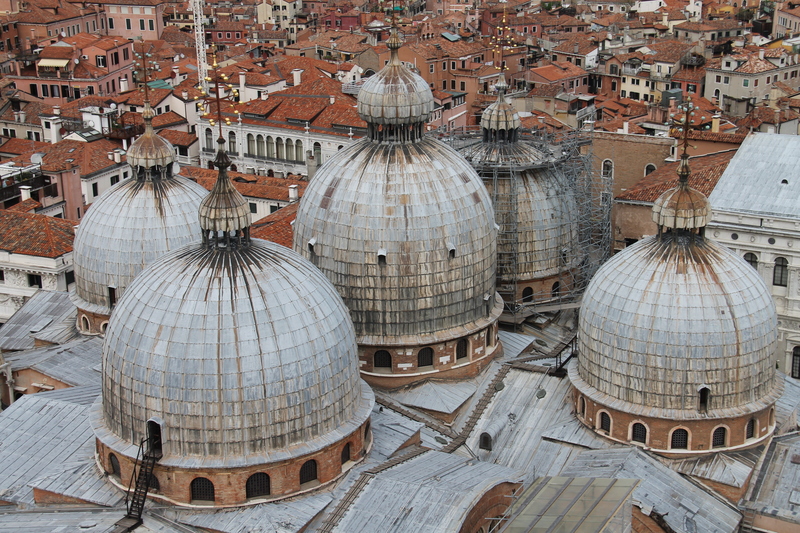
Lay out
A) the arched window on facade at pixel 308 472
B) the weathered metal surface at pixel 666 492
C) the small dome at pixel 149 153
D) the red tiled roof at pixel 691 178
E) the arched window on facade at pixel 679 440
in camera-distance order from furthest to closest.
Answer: the red tiled roof at pixel 691 178
the small dome at pixel 149 153
the arched window on facade at pixel 679 440
the weathered metal surface at pixel 666 492
the arched window on facade at pixel 308 472

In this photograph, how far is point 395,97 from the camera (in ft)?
145

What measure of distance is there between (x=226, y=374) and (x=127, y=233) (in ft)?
51.6

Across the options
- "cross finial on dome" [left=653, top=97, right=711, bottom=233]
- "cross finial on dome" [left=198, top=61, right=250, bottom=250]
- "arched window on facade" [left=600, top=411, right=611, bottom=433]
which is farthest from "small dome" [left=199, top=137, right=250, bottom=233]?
"cross finial on dome" [left=653, top=97, right=711, bottom=233]

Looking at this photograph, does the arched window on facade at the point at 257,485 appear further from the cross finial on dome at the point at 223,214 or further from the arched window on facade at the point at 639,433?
the arched window on facade at the point at 639,433

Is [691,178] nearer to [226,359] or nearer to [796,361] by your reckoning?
[796,361]

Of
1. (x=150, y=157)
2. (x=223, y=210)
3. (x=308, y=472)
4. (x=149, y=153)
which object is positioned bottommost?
(x=308, y=472)

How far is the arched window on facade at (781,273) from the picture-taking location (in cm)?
5456

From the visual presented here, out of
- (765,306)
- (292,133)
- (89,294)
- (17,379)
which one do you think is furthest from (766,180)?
(292,133)

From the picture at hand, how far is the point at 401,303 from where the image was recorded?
4325 cm

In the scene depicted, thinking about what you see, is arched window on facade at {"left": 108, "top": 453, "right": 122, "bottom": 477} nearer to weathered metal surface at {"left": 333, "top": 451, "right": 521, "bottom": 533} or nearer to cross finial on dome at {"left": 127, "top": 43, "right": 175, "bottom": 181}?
weathered metal surface at {"left": 333, "top": 451, "right": 521, "bottom": 533}

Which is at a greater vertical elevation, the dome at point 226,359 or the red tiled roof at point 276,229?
the dome at point 226,359

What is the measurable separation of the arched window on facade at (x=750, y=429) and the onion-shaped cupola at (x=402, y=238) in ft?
34.1

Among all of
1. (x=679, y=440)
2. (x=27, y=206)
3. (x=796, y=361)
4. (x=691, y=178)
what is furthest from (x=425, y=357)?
(x=27, y=206)

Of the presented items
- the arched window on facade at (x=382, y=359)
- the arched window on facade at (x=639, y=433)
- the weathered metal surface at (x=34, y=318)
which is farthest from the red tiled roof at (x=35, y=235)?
the arched window on facade at (x=639, y=433)
